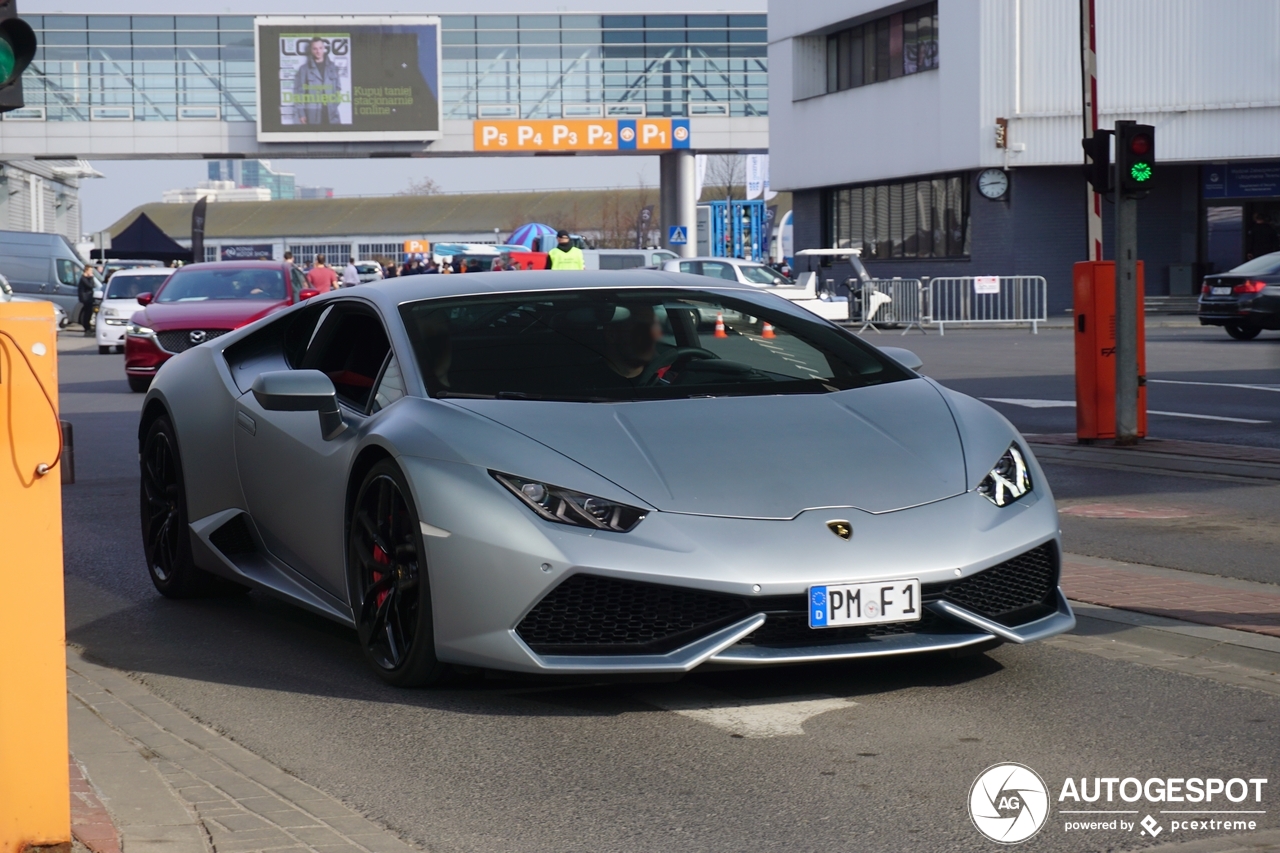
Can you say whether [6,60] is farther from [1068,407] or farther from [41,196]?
[41,196]

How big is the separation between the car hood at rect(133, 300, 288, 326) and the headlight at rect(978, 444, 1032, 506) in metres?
13.9

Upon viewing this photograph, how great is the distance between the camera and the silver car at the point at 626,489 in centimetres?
481

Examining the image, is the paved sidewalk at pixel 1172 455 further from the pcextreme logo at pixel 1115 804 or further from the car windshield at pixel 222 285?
the car windshield at pixel 222 285

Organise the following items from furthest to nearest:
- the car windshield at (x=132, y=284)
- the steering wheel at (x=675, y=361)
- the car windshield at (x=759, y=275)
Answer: the car windshield at (x=759, y=275) → the car windshield at (x=132, y=284) → the steering wheel at (x=675, y=361)

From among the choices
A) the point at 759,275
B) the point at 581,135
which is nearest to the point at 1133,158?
the point at 759,275

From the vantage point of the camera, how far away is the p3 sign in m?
60.8

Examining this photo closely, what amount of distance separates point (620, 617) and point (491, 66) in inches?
2480

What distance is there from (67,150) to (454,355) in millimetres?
60995

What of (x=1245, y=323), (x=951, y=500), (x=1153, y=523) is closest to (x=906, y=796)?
(x=951, y=500)

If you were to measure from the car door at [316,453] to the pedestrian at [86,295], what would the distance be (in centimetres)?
3690

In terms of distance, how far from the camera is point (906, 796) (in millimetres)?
4211

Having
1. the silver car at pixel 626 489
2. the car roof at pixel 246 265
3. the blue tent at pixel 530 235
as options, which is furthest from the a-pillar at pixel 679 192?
the silver car at pixel 626 489

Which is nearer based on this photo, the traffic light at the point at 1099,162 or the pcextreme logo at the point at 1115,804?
the pcextreme logo at the point at 1115,804

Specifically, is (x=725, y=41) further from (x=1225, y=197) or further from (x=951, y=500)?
(x=951, y=500)
